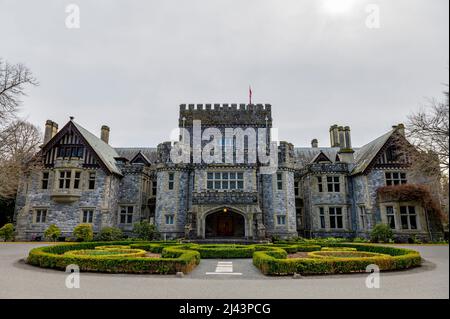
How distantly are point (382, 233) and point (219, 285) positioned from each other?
20.0 metres

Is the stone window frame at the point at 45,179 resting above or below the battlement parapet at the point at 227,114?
below

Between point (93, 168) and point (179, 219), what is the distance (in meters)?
9.78

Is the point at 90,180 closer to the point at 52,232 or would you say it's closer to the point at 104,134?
the point at 52,232

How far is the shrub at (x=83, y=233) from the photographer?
2478 cm

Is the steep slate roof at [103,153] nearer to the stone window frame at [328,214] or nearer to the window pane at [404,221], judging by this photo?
the stone window frame at [328,214]

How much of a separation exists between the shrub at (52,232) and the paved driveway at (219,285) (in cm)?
1503

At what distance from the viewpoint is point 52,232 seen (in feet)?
83.6

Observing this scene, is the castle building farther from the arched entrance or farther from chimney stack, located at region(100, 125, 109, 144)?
chimney stack, located at region(100, 125, 109, 144)

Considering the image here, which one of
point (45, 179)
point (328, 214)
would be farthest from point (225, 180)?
point (45, 179)

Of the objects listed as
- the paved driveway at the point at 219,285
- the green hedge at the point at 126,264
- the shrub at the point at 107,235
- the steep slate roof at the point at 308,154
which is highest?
the steep slate roof at the point at 308,154

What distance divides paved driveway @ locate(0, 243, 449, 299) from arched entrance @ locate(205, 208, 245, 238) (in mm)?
16014

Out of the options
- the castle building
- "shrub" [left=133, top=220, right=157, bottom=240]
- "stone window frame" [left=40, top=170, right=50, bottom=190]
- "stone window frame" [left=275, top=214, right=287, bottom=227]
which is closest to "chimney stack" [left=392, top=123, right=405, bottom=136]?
the castle building

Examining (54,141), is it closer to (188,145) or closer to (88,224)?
(88,224)
